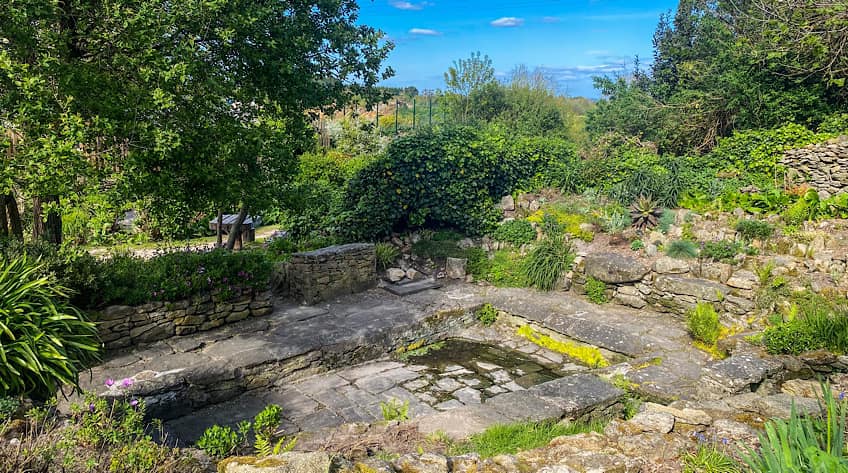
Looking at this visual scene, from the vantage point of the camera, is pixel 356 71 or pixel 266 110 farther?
pixel 356 71

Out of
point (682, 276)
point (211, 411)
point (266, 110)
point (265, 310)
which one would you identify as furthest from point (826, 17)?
point (211, 411)

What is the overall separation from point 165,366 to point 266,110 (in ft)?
10.9

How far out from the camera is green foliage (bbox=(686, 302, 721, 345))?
6.80 metres

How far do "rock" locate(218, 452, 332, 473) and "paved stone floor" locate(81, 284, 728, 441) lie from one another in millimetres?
2128

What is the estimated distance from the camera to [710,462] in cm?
296

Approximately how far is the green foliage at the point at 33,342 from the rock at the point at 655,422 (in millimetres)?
3882

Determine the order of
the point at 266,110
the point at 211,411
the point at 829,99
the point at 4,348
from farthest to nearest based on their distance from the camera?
1. the point at 829,99
2. the point at 266,110
3. the point at 211,411
4. the point at 4,348

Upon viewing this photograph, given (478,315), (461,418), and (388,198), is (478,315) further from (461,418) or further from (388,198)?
(461,418)

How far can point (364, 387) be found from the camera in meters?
6.30

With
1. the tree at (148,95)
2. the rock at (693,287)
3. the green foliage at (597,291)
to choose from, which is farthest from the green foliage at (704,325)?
the tree at (148,95)

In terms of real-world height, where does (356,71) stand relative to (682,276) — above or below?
above

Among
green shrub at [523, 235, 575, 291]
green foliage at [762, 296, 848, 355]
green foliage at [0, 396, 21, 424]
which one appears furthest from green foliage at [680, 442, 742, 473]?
green shrub at [523, 235, 575, 291]

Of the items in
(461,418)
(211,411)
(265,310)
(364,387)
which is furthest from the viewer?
(265,310)

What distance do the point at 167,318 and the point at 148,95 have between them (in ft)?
9.22
